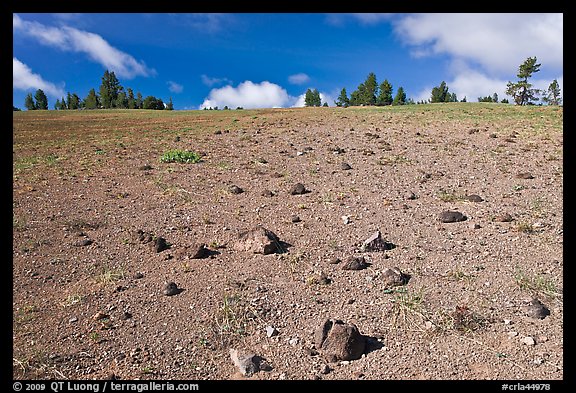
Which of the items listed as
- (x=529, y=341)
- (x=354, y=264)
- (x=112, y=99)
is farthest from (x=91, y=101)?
→ (x=529, y=341)

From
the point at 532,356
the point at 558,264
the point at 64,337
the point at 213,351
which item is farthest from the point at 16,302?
the point at 558,264

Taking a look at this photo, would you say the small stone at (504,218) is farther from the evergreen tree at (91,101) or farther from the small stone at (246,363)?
the evergreen tree at (91,101)

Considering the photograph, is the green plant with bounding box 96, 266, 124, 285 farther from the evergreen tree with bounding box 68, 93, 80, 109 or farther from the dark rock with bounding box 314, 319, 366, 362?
the evergreen tree with bounding box 68, 93, 80, 109

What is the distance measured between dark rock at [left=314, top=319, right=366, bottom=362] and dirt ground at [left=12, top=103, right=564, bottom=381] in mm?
82

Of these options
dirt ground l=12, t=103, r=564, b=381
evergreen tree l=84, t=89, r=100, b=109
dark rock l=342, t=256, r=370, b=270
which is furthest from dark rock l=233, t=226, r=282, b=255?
evergreen tree l=84, t=89, r=100, b=109

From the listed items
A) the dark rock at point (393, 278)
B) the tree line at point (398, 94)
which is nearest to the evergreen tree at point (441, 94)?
the tree line at point (398, 94)

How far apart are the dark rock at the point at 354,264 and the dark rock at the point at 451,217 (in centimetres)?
271

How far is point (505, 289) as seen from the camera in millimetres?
5484

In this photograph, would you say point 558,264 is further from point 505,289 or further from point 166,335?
point 166,335

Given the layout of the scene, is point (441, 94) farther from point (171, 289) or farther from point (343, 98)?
point (171, 289)

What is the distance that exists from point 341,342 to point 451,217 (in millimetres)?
4759

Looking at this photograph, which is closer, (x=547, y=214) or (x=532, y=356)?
(x=532, y=356)
